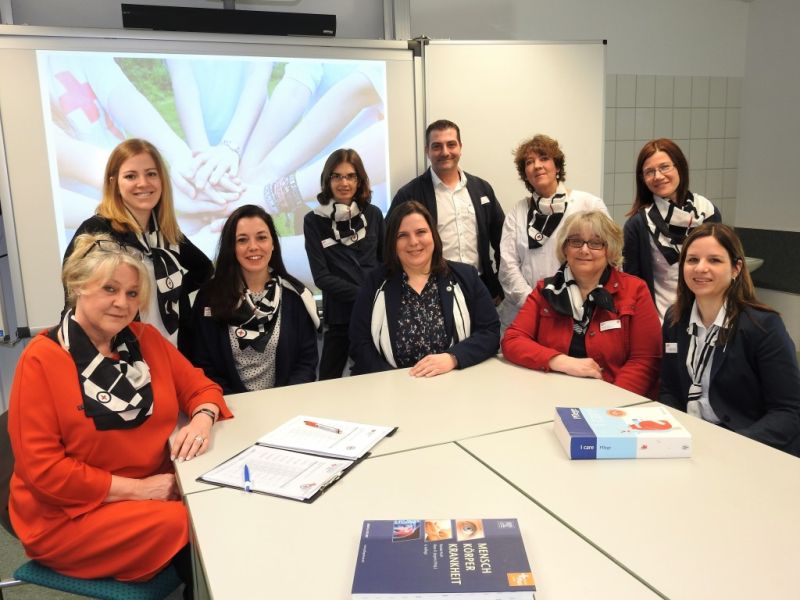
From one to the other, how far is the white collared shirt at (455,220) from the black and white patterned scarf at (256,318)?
1140 mm

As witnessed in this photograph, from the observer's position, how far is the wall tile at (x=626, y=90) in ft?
15.4

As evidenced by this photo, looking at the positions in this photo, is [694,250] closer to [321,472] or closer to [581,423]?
[581,423]

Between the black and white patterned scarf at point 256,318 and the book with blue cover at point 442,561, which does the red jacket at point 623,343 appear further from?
the book with blue cover at point 442,561

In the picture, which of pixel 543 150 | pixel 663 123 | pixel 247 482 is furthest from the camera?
pixel 663 123

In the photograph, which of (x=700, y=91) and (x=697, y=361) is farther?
(x=700, y=91)

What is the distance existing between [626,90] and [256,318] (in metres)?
3.68

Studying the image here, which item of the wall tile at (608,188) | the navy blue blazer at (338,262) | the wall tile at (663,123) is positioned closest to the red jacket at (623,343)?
the navy blue blazer at (338,262)

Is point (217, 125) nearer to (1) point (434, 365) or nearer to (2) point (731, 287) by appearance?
(1) point (434, 365)

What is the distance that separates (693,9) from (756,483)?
463 cm

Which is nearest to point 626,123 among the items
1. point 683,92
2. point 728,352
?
point 683,92

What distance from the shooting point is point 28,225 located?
307 cm

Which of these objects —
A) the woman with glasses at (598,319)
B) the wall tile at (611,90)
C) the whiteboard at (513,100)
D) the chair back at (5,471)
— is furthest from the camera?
the wall tile at (611,90)

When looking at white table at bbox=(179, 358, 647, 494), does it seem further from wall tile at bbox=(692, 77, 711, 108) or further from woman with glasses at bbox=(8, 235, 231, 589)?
wall tile at bbox=(692, 77, 711, 108)

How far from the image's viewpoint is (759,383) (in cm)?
191
